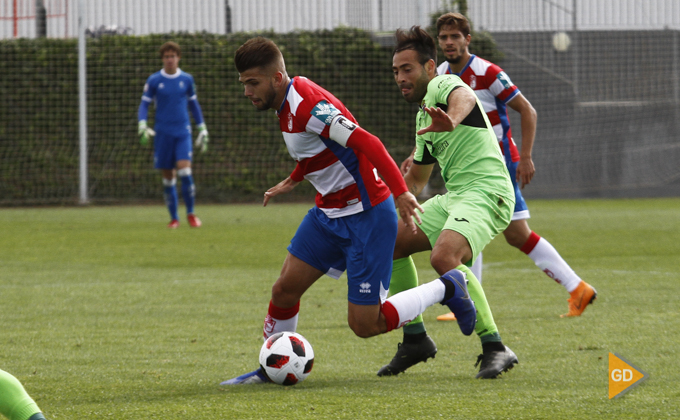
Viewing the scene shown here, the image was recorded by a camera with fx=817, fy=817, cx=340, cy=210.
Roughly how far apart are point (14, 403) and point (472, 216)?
7.58 feet

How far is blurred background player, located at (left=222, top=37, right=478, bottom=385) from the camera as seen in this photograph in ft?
11.6

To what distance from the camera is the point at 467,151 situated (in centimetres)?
423

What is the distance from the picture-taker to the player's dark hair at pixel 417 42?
405 centimetres

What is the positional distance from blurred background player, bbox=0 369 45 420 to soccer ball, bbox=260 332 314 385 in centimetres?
132

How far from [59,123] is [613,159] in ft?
38.0

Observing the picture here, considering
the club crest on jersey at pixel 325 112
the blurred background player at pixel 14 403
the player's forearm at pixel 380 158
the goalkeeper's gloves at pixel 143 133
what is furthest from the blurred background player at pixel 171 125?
the blurred background player at pixel 14 403

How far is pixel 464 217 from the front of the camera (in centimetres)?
397

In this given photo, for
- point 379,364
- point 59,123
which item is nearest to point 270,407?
point 379,364

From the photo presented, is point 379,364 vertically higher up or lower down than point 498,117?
lower down

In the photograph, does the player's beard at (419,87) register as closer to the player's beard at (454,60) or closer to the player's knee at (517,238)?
the player's beard at (454,60)

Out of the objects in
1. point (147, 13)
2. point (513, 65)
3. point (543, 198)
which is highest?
point (147, 13)

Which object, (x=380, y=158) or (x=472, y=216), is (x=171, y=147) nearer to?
(x=472, y=216)

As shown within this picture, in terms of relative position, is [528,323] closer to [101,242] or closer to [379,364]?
[379,364]

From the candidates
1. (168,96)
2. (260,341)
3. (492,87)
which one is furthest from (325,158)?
(168,96)
